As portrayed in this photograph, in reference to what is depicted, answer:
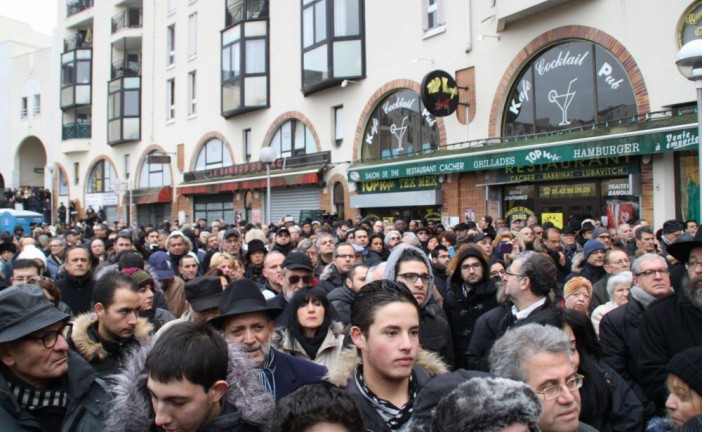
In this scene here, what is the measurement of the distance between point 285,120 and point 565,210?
12.6 m

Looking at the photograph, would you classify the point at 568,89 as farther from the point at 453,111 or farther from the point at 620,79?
the point at 453,111

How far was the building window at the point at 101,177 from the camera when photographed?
1403 inches

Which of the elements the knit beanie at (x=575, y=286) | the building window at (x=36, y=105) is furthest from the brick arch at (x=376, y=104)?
the building window at (x=36, y=105)

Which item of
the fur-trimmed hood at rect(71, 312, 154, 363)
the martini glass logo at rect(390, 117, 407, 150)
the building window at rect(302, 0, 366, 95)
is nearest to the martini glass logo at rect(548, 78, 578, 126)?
the martini glass logo at rect(390, 117, 407, 150)

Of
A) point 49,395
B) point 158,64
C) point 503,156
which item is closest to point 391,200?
point 503,156

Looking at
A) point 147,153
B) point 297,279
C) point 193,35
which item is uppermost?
point 193,35

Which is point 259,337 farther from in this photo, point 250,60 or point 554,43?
point 250,60

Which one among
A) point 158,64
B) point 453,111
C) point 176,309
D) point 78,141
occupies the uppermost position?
point 158,64

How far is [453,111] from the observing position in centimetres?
1667

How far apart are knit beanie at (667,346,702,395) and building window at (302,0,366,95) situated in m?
18.4

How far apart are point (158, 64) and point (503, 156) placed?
22.6 m

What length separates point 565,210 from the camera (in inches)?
580

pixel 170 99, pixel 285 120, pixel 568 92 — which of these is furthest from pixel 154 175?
pixel 568 92

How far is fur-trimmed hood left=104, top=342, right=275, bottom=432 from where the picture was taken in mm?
2477
